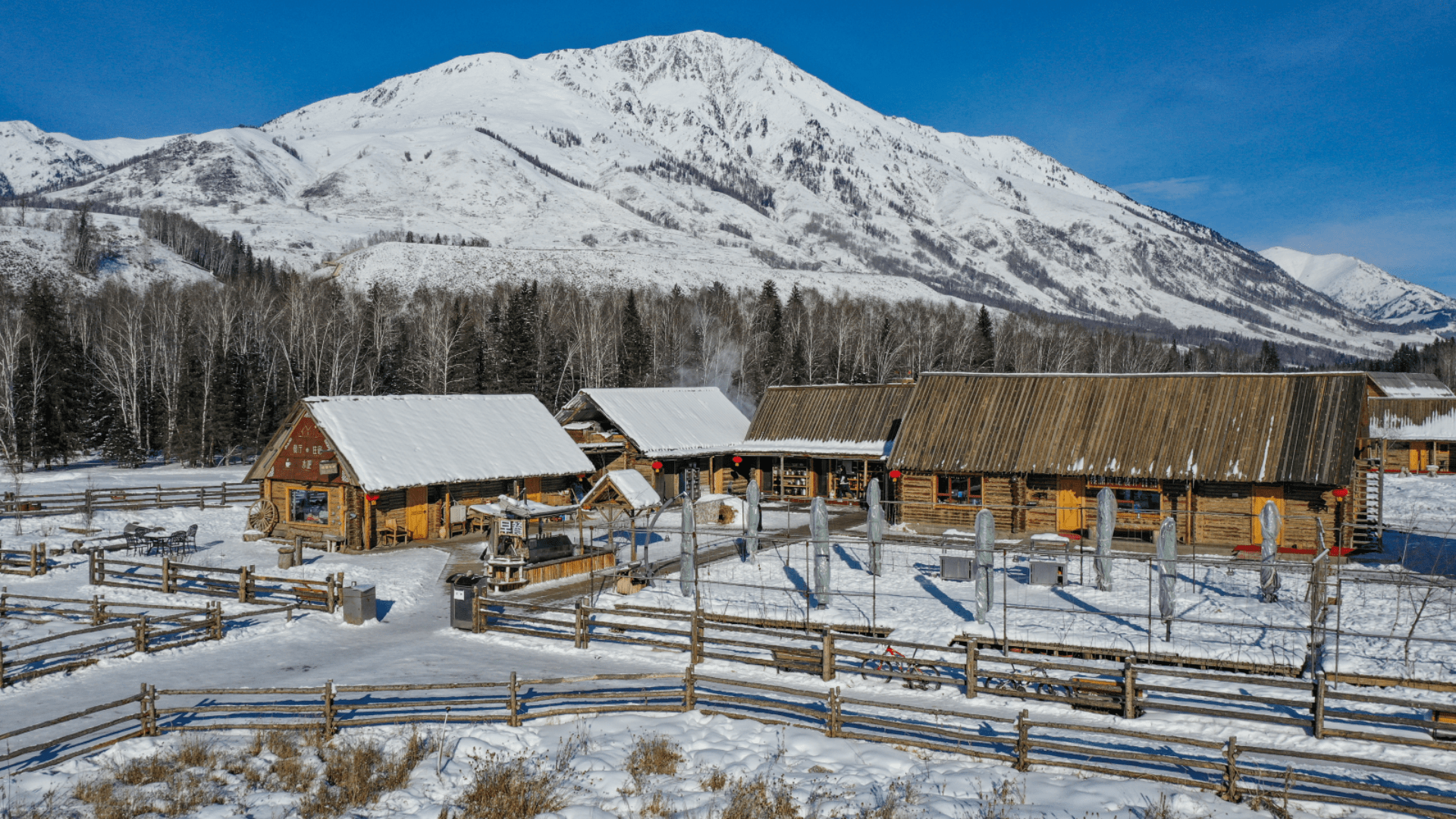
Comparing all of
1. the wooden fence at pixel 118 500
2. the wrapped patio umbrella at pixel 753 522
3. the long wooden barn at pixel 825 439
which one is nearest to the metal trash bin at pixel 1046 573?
the wrapped patio umbrella at pixel 753 522

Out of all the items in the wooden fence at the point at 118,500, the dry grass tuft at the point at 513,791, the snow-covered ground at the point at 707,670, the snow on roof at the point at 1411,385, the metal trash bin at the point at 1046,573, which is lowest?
the dry grass tuft at the point at 513,791

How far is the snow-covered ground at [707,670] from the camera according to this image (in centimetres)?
1295

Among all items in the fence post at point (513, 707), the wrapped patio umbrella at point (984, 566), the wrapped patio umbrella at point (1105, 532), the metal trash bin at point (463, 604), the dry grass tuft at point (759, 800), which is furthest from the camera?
the wrapped patio umbrella at point (1105, 532)

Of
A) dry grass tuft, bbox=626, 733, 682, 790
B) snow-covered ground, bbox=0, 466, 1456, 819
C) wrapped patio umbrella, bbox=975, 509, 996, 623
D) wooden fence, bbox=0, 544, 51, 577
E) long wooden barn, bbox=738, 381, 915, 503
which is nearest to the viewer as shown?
snow-covered ground, bbox=0, 466, 1456, 819

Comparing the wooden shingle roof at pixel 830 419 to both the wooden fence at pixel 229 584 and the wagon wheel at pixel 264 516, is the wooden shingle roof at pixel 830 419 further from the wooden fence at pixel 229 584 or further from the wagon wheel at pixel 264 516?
the wooden fence at pixel 229 584

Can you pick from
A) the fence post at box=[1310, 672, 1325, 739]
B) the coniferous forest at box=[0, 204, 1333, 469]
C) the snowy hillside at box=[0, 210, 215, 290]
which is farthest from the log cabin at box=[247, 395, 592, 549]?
the snowy hillside at box=[0, 210, 215, 290]

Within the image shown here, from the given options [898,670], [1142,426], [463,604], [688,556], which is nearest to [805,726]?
[898,670]

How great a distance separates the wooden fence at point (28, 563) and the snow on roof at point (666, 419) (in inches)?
863

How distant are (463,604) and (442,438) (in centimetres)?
1642

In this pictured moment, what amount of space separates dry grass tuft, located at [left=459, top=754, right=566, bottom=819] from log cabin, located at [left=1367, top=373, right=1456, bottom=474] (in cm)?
6980

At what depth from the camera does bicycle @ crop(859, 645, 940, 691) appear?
17344 mm

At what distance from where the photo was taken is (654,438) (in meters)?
44.2

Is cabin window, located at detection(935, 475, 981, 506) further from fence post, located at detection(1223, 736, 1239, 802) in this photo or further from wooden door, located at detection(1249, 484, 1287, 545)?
fence post, located at detection(1223, 736, 1239, 802)

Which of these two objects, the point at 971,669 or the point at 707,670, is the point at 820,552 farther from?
the point at 971,669
